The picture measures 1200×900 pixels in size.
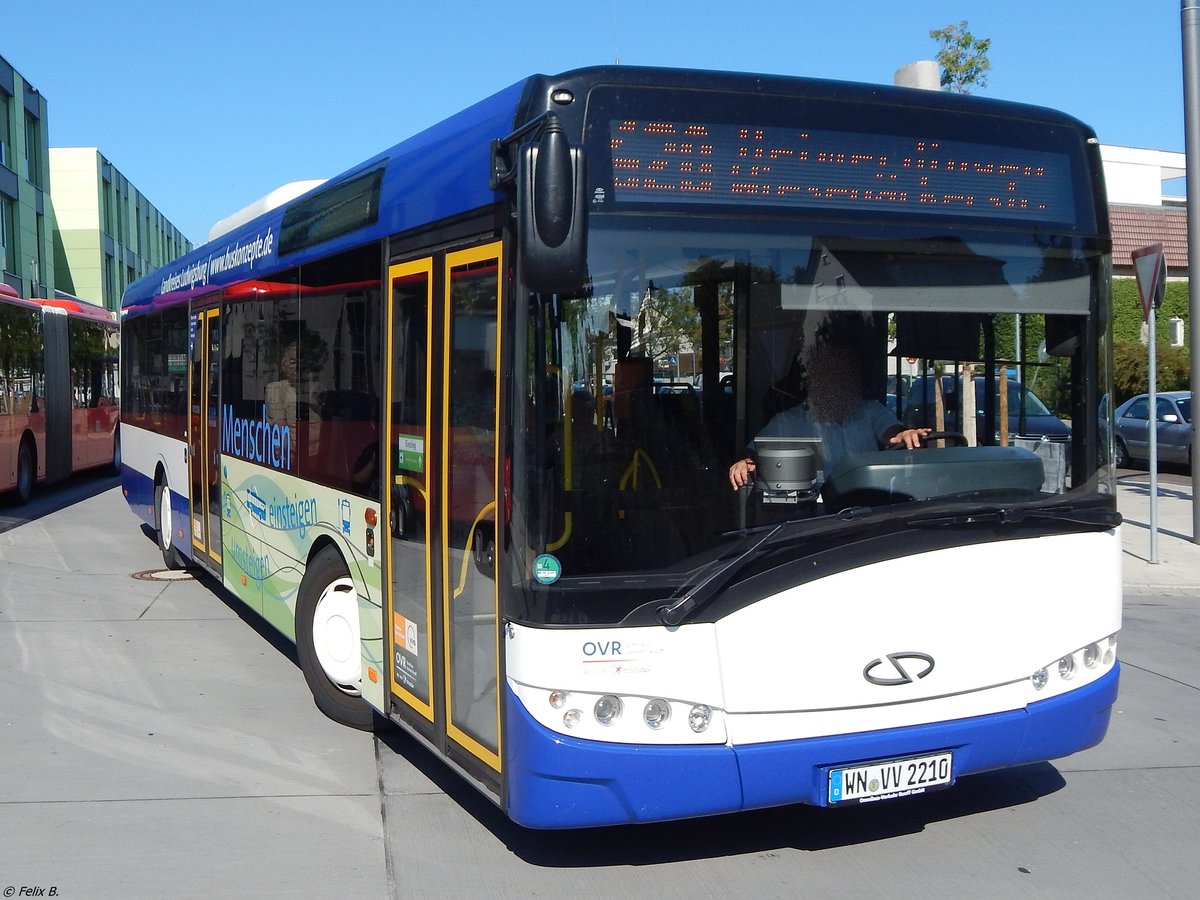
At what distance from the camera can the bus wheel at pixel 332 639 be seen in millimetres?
6301

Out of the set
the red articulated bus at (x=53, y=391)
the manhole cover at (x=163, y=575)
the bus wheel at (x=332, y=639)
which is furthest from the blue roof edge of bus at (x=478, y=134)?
the red articulated bus at (x=53, y=391)

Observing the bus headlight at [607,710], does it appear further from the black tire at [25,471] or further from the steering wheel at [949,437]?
the black tire at [25,471]

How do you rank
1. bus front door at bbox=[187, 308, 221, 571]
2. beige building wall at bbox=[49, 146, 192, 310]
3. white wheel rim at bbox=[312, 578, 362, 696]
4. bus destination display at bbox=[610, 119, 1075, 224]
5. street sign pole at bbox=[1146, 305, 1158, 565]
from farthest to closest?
beige building wall at bbox=[49, 146, 192, 310], street sign pole at bbox=[1146, 305, 1158, 565], bus front door at bbox=[187, 308, 221, 571], white wheel rim at bbox=[312, 578, 362, 696], bus destination display at bbox=[610, 119, 1075, 224]

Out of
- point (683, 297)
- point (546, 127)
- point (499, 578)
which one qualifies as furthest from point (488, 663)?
point (546, 127)

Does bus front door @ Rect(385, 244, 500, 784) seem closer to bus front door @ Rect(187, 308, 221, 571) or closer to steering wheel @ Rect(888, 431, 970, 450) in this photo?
steering wheel @ Rect(888, 431, 970, 450)

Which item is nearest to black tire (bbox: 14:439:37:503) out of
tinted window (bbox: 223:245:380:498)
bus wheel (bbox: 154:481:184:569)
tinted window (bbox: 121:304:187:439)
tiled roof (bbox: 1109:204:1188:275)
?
tinted window (bbox: 121:304:187:439)

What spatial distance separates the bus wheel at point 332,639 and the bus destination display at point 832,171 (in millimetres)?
2973

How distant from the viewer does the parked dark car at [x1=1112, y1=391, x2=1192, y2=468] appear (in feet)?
68.3

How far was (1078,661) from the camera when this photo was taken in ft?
15.4

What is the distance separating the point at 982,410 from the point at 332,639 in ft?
11.5

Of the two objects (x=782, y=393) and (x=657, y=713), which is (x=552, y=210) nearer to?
(x=782, y=393)

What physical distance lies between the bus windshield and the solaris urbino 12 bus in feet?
0.04

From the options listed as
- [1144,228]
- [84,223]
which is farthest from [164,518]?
[84,223]

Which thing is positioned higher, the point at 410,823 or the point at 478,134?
the point at 478,134
